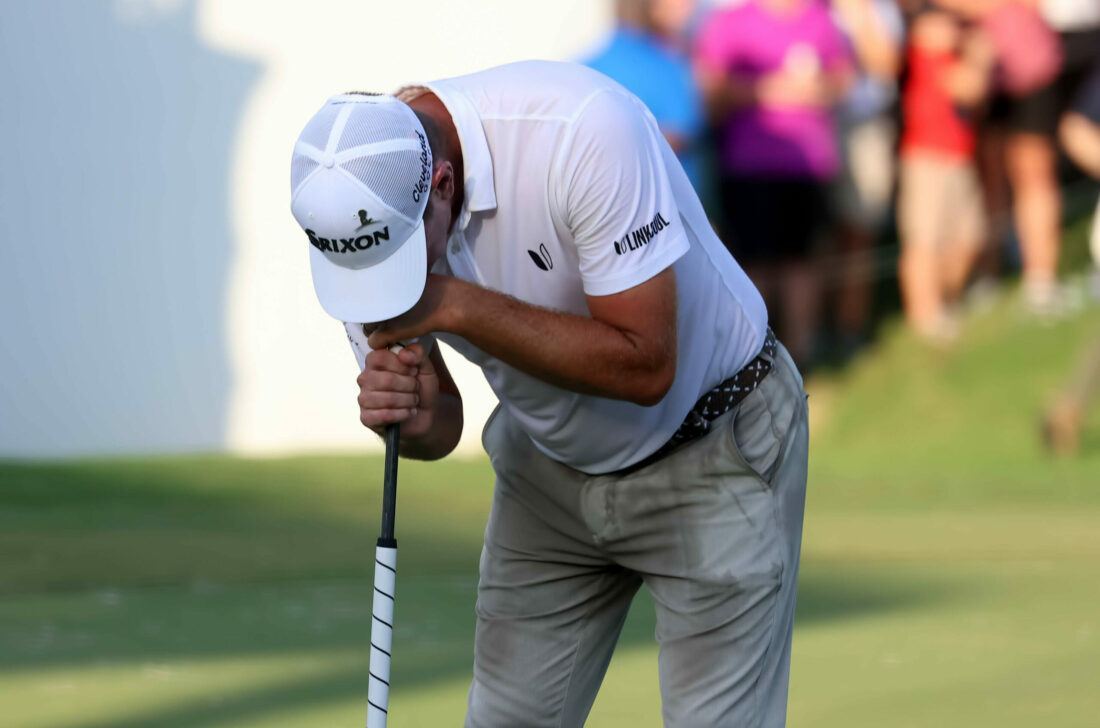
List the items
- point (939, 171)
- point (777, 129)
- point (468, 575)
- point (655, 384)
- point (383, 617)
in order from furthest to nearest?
1. point (939, 171)
2. point (777, 129)
3. point (468, 575)
4. point (383, 617)
5. point (655, 384)

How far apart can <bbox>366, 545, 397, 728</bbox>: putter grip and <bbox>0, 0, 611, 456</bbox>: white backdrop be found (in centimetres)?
598

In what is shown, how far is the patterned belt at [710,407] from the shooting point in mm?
2867

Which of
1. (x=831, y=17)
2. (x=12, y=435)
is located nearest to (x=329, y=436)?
(x=12, y=435)

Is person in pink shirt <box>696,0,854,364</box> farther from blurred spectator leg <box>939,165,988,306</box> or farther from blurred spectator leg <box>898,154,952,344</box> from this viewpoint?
blurred spectator leg <box>939,165,988,306</box>

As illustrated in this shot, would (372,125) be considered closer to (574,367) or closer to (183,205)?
(574,367)

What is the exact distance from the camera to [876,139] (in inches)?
357

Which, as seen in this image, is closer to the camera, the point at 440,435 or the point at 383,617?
the point at 383,617

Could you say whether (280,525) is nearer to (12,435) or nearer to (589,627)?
(12,435)

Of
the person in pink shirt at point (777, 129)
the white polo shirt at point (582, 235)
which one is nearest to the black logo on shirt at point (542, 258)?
the white polo shirt at point (582, 235)

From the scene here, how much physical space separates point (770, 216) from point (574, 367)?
6.29 meters

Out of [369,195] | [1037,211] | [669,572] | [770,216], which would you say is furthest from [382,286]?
[1037,211]

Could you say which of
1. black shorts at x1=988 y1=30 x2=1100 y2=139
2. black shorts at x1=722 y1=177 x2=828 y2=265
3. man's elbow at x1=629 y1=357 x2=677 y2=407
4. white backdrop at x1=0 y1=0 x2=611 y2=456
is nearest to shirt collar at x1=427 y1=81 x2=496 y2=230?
man's elbow at x1=629 y1=357 x2=677 y2=407

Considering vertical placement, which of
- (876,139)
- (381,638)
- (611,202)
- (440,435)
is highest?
(876,139)

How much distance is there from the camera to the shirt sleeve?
8.30ft
